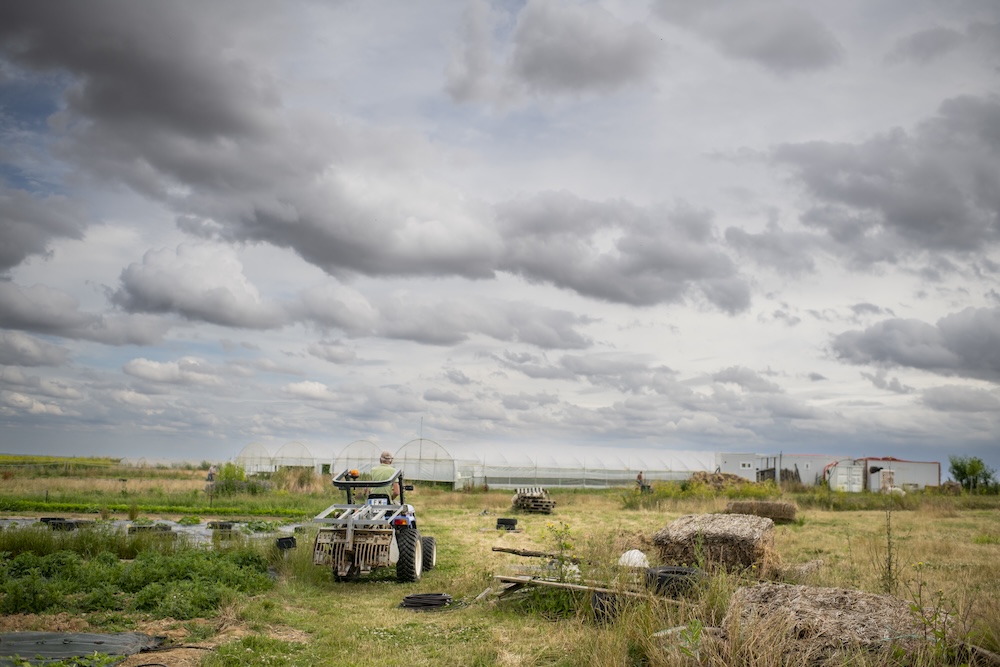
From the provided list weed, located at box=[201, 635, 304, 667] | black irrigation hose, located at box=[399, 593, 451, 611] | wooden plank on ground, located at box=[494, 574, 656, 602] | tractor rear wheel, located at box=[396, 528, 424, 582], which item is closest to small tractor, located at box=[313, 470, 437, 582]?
tractor rear wheel, located at box=[396, 528, 424, 582]

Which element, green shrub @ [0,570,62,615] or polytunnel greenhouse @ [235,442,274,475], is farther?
polytunnel greenhouse @ [235,442,274,475]

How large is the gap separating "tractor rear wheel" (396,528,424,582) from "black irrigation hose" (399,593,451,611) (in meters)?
1.54

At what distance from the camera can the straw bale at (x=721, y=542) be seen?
1154cm

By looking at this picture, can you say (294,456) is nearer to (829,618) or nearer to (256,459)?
(256,459)

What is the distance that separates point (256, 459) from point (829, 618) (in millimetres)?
46895

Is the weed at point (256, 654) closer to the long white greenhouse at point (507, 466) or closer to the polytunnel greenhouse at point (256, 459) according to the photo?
the long white greenhouse at point (507, 466)

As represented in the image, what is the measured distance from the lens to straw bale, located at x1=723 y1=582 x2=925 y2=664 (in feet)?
18.0

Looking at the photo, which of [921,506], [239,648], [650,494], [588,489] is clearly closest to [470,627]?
[239,648]

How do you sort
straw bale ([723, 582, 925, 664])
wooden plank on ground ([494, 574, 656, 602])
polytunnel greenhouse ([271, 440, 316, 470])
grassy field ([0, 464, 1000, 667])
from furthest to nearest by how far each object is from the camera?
polytunnel greenhouse ([271, 440, 316, 470])
wooden plank on ground ([494, 574, 656, 602])
grassy field ([0, 464, 1000, 667])
straw bale ([723, 582, 925, 664])

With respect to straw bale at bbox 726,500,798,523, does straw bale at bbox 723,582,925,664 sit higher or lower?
higher

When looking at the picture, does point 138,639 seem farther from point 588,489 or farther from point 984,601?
point 588,489

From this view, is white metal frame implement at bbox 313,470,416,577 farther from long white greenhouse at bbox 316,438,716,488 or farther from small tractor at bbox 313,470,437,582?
long white greenhouse at bbox 316,438,716,488

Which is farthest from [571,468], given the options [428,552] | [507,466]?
[428,552]

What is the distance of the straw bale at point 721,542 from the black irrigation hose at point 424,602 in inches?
158
